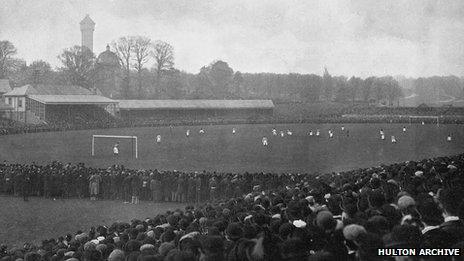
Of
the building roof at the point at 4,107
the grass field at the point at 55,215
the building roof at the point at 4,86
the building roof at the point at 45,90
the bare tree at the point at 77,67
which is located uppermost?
the bare tree at the point at 77,67

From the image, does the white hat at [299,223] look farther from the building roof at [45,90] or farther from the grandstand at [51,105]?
the building roof at [45,90]

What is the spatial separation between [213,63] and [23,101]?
50720 millimetres

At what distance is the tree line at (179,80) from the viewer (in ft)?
256

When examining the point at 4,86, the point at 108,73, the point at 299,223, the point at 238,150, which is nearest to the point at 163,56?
the point at 108,73

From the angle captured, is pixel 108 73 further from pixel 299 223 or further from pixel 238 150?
pixel 299 223

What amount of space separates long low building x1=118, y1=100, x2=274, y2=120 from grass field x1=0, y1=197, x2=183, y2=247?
45.5m

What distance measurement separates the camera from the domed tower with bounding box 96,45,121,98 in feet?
277

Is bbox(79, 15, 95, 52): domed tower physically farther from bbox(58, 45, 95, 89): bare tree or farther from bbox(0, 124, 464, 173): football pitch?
bbox(0, 124, 464, 173): football pitch

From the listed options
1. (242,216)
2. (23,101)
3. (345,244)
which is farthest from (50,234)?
(23,101)

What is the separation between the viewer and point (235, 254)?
572 centimetres

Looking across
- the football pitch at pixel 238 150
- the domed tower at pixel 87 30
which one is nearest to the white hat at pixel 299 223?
the football pitch at pixel 238 150

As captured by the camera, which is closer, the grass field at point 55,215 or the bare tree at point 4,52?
the grass field at point 55,215

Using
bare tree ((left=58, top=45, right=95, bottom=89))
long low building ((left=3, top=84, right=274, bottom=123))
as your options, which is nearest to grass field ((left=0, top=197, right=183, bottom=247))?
long low building ((left=3, top=84, right=274, bottom=123))

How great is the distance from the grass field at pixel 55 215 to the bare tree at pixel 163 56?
69.7 m
